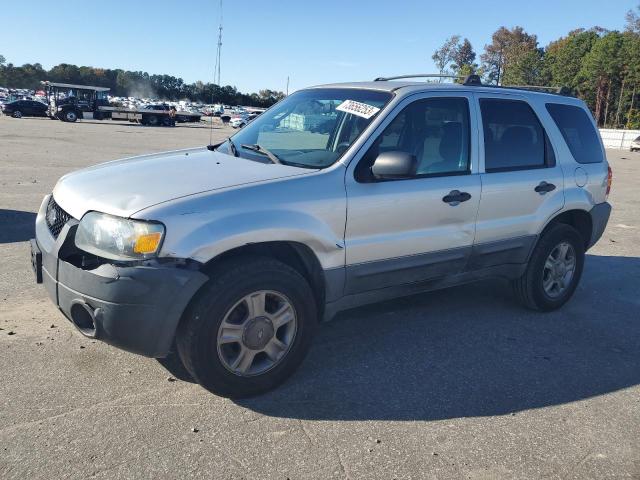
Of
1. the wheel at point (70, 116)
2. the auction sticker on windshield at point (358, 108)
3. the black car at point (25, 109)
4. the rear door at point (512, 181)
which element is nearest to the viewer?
the auction sticker on windshield at point (358, 108)

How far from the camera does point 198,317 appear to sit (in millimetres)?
3131

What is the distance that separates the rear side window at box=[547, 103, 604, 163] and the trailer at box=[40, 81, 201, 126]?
42.7m

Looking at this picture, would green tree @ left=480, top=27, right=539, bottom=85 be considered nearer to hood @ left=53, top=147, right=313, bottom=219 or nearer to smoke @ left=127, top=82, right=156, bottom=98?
smoke @ left=127, top=82, right=156, bottom=98

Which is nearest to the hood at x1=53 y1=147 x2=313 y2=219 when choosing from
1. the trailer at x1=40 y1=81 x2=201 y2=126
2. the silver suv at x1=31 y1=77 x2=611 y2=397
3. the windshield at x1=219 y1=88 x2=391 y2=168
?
the silver suv at x1=31 y1=77 x2=611 y2=397

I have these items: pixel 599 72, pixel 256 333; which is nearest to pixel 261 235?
pixel 256 333

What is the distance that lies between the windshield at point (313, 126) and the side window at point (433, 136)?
193 mm

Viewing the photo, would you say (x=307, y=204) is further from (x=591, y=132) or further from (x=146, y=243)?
(x=591, y=132)

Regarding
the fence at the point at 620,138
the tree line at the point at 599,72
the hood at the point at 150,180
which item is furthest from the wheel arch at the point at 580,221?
the tree line at the point at 599,72

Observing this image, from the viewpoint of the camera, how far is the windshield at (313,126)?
3895mm

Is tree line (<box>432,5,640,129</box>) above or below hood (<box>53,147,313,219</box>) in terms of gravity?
above

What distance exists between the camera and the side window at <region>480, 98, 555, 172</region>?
4.52 metres

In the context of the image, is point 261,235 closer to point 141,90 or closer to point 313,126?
point 313,126

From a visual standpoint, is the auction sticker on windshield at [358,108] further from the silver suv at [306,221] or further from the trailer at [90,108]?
the trailer at [90,108]

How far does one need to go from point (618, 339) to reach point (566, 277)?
32.0 inches
